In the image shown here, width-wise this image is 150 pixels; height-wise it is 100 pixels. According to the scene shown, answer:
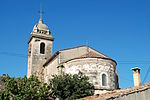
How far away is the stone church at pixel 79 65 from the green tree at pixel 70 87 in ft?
7.25

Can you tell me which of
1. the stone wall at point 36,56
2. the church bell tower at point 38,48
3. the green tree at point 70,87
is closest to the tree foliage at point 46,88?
the green tree at point 70,87

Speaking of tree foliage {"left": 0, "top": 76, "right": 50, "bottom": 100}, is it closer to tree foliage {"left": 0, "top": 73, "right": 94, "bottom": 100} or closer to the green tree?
tree foliage {"left": 0, "top": 73, "right": 94, "bottom": 100}

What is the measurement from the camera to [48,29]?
150ft

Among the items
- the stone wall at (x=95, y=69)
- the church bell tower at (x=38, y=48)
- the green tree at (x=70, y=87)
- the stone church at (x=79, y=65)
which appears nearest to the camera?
the green tree at (x=70, y=87)

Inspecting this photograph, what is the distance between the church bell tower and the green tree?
15166 millimetres

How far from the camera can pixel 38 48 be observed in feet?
141

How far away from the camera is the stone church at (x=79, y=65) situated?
1129 inches

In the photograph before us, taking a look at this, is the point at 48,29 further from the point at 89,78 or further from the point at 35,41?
the point at 89,78

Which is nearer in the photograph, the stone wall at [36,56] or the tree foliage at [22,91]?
the tree foliage at [22,91]

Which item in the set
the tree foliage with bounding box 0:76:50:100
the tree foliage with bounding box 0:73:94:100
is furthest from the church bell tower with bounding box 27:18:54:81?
the tree foliage with bounding box 0:76:50:100

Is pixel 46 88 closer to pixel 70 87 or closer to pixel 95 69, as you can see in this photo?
pixel 70 87

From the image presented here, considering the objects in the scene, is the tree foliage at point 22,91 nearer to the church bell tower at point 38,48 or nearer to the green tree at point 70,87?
the green tree at point 70,87

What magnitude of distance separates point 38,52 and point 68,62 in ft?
44.4

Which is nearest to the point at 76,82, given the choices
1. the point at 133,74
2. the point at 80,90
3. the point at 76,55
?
Result: the point at 80,90
